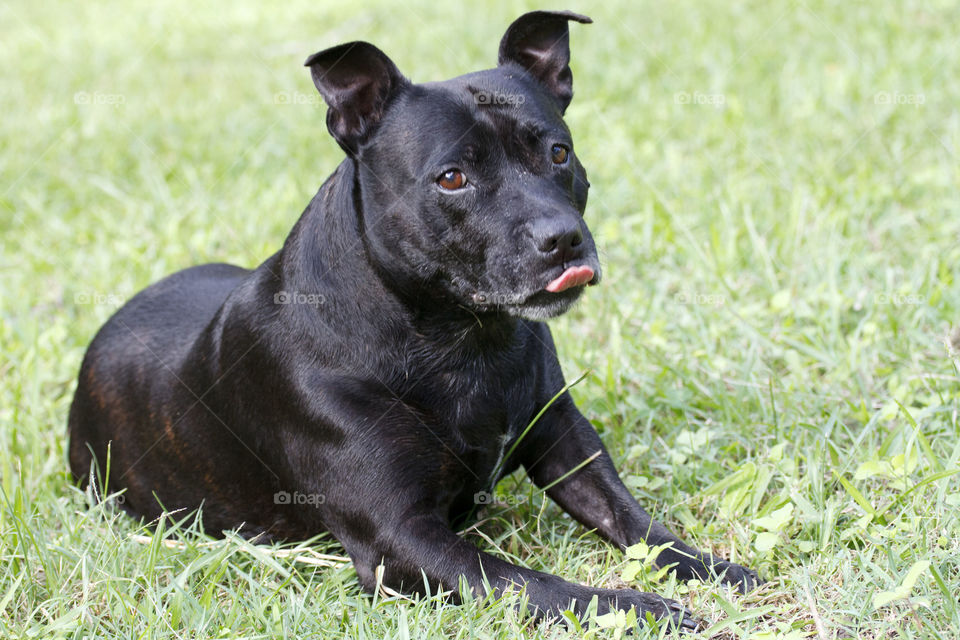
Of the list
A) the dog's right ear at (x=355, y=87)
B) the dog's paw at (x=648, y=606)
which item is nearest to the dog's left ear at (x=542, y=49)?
the dog's right ear at (x=355, y=87)

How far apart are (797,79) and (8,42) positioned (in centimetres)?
844

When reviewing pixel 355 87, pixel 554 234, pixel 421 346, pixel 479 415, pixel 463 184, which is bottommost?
pixel 479 415

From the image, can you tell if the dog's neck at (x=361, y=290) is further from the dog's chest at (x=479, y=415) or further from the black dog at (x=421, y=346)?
the dog's chest at (x=479, y=415)

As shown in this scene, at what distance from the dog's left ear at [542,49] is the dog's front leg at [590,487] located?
1069mm

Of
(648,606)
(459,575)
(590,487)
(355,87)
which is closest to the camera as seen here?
(648,606)

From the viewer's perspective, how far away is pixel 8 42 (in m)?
11.0

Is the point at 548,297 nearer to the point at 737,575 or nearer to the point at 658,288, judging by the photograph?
the point at 737,575

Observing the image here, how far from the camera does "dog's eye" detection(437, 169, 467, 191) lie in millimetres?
2893

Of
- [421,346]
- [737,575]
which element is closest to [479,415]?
[421,346]

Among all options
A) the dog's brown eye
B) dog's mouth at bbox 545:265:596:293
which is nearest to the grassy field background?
dog's mouth at bbox 545:265:596:293

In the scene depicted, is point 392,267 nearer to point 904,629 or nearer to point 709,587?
point 709,587

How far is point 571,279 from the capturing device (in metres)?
2.85

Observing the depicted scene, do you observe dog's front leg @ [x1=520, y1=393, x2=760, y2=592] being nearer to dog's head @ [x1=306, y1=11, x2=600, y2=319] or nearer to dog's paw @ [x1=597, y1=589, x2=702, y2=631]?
dog's paw @ [x1=597, y1=589, x2=702, y2=631]

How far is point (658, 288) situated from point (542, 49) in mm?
1779
